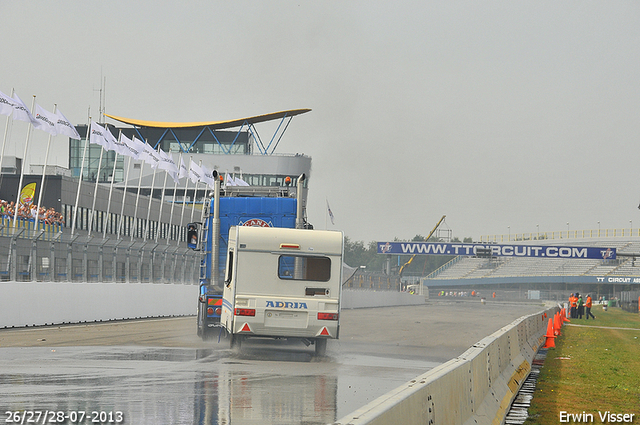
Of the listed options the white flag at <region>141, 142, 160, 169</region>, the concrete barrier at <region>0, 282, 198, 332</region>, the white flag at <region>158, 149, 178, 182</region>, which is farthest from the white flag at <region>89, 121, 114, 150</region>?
the concrete barrier at <region>0, 282, 198, 332</region>

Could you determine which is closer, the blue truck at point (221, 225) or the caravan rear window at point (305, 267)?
the caravan rear window at point (305, 267)

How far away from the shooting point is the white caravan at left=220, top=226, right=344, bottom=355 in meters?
16.0

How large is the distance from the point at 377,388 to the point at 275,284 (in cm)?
473

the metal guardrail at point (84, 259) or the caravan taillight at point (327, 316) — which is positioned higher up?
the metal guardrail at point (84, 259)

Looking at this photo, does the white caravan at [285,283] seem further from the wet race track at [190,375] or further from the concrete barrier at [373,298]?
the concrete barrier at [373,298]

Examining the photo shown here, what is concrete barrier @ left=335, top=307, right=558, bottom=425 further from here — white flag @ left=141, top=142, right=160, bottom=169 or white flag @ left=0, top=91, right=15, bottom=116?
white flag @ left=141, top=142, right=160, bottom=169

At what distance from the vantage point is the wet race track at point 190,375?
9.17 metres

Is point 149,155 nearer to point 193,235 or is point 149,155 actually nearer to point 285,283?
point 193,235

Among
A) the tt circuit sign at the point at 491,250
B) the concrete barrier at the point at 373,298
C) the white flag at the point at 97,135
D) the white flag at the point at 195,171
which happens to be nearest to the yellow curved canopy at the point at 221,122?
the tt circuit sign at the point at 491,250

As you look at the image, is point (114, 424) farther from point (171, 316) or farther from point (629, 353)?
point (171, 316)

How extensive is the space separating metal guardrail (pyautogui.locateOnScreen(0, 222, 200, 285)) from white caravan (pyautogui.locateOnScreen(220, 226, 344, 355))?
979cm

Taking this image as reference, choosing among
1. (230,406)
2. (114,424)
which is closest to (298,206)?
(230,406)

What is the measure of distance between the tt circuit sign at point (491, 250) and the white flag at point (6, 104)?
60.0m

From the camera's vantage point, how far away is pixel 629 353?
23.0m
